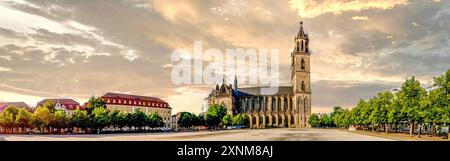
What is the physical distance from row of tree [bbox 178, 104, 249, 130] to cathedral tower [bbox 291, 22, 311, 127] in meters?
21.3

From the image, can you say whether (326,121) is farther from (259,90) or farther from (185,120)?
(185,120)

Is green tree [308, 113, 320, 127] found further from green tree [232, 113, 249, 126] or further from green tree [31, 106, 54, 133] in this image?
green tree [31, 106, 54, 133]

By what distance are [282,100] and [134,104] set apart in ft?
213

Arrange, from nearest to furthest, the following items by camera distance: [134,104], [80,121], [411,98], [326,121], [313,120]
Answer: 1. [411,98]
2. [80,121]
3. [134,104]
4. [313,120]
5. [326,121]

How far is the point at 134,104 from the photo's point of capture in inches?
5630

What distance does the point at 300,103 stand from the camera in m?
177

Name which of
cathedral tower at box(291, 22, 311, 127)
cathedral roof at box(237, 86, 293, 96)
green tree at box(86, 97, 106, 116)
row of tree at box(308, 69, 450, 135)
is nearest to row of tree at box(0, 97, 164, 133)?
green tree at box(86, 97, 106, 116)

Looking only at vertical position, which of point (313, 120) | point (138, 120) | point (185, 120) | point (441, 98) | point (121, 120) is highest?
point (441, 98)

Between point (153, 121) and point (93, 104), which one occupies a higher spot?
point (93, 104)

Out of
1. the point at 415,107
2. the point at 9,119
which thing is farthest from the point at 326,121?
the point at 9,119

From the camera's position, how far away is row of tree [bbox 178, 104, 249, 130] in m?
107
